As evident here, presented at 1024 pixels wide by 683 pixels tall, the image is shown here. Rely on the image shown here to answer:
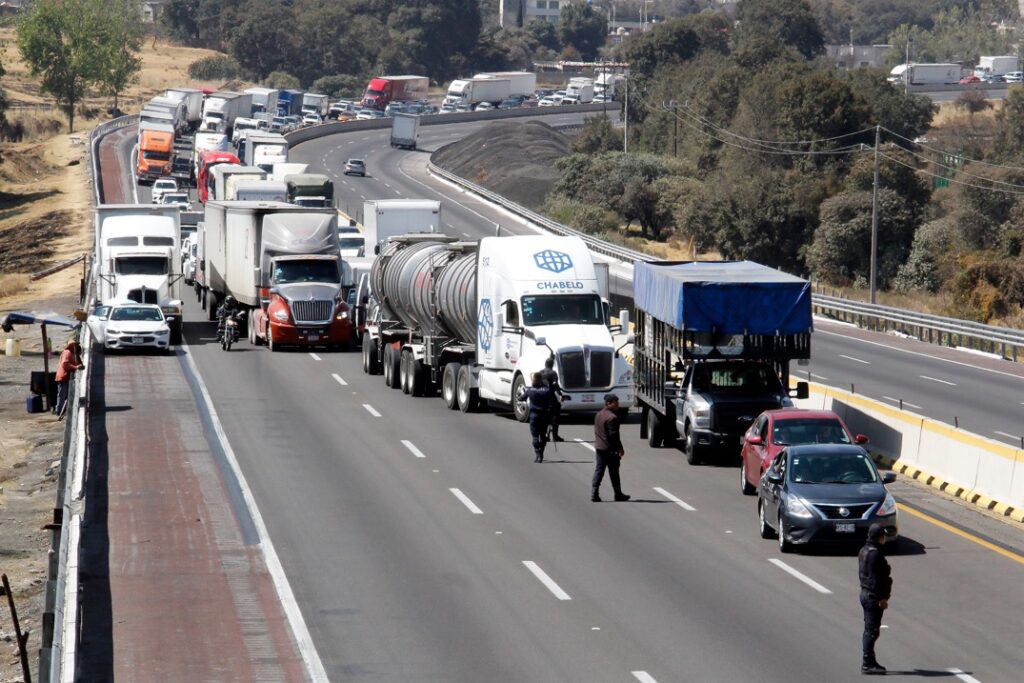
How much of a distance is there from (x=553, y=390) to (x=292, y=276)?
17725 millimetres

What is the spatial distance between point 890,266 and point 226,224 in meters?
44.0

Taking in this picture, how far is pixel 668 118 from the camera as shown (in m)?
138

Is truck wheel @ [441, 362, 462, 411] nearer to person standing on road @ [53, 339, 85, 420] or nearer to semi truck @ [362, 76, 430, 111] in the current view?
person standing on road @ [53, 339, 85, 420]

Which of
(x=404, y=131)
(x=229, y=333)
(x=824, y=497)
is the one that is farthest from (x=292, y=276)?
(x=404, y=131)

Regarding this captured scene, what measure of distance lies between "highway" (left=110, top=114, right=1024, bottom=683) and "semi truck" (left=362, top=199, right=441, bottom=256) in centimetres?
2981

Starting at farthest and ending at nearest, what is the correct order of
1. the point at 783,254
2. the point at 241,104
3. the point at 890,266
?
the point at 241,104
the point at 783,254
the point at 890,266

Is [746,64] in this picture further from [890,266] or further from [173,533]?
[173,533]

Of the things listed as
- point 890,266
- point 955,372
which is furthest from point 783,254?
point 955,372

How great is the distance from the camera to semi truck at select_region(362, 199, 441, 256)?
62031 millimetres

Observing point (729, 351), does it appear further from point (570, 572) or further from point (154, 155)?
point (154, 155)

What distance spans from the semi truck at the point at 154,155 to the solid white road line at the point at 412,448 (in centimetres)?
7452

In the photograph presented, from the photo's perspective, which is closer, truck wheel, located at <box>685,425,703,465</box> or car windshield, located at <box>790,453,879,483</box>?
car windshield, located at <box>790,453,879,483</box>

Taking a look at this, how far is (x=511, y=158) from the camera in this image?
448 feet

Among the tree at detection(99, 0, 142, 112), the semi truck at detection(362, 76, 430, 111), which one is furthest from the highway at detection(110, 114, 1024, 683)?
the tree at detection(99, 0, 142, 112)
